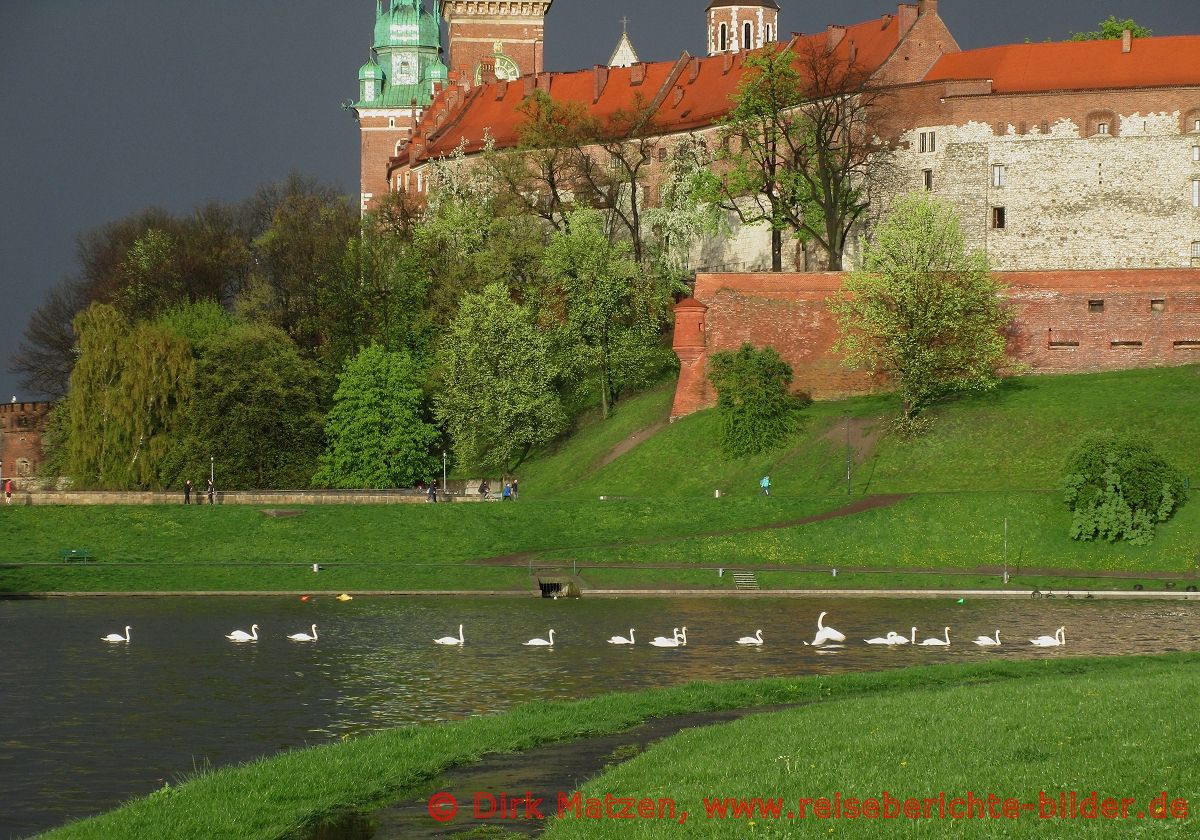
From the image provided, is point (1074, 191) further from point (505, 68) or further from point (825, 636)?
point (505, 68)

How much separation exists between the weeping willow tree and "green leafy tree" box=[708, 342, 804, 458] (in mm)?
23907

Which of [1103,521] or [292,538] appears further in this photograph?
[292,538]

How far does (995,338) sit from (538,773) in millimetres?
49562

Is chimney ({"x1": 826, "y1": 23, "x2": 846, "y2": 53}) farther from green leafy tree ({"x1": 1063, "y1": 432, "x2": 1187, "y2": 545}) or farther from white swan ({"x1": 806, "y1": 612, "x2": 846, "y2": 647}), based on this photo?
white swan ({"x1": 806, "y1": 612, "x2": 846, "y2": 647})

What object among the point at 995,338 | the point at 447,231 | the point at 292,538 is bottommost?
the point at 292,538

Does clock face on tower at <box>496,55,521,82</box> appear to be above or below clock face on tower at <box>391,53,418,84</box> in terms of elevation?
below

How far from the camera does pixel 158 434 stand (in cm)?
7119

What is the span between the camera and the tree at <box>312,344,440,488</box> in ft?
236

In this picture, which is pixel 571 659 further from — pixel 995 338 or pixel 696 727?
pixel 995 338

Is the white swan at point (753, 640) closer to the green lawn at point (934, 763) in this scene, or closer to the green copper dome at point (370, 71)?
the green lawn at point (934, 763)

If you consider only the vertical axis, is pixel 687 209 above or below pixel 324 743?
above

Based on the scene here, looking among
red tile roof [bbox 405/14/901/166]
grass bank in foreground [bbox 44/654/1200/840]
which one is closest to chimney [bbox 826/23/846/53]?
red tile roof [bbox 405/14/901/166]

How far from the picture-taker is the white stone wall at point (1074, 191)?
77000mm

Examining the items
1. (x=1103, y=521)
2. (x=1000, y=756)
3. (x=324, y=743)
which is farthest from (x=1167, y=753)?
(x=1103, y=521)
